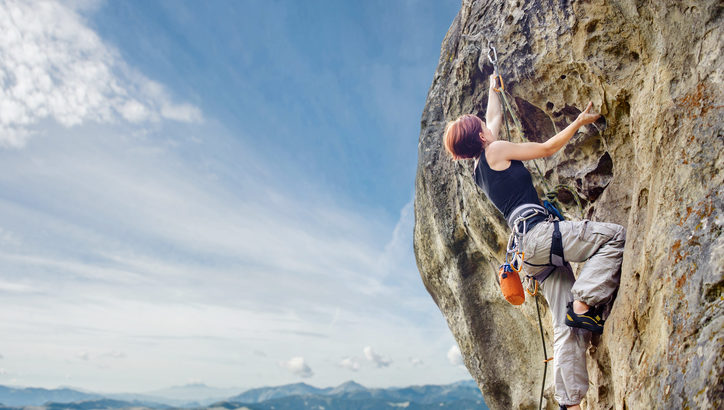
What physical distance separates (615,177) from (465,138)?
2556 mm

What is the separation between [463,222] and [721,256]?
24.6ft

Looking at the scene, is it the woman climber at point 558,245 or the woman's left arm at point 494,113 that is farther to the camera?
the woman's left arm at point 494,113

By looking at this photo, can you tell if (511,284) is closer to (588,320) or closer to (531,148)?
(588,320)

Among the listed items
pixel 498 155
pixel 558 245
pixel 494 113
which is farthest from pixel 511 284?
pixel 494 113

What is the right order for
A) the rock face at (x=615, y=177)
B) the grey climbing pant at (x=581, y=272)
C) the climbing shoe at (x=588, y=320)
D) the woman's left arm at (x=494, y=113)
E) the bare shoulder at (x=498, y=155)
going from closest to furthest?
1. the rock face at (x=615, y=177)
2. the grey climbing pant at (x=581, y=272)
3. the climbing shoe at (x=588, y=320)
4. the bare shoulder at (x=498, y=155)
5. the woman's left arm at (x=494, y=113)

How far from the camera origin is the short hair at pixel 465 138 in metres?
6.47

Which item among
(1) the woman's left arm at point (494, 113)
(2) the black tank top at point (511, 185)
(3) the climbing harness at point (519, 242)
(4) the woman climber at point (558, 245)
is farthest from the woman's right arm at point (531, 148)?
(1) the woman's left arm at point (494, 113)

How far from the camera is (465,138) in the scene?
6.46m

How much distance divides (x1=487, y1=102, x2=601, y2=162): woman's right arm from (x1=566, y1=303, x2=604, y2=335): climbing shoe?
2.09 metres

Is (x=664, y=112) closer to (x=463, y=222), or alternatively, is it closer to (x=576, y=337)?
(x=576, y=337)

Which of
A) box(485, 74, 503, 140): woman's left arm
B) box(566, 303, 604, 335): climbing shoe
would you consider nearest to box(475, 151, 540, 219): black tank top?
box(566, 303, 604, 335): climbing shoe

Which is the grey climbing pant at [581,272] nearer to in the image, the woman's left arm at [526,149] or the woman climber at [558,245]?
the woman climber at [558,245]

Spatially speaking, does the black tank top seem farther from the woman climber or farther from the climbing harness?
the climbing harness

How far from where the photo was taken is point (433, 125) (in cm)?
1199
